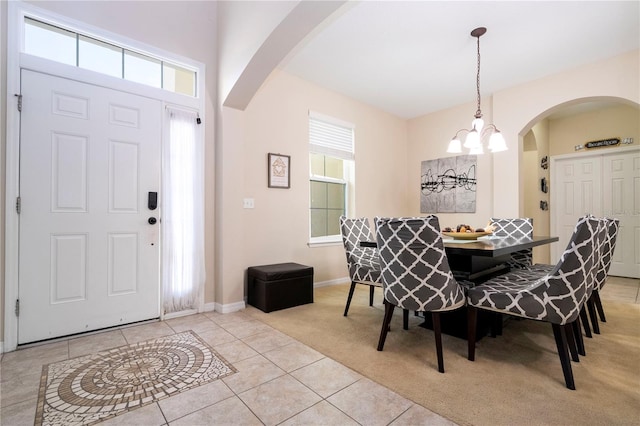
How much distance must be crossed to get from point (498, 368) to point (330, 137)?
11.0 feet

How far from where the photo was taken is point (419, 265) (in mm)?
1902

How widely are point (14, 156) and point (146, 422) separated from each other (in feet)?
6.88

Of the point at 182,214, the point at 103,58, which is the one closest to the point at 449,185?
the point at 182,214

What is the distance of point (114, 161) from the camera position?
8.57 ft

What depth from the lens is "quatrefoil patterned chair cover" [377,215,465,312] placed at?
186cm

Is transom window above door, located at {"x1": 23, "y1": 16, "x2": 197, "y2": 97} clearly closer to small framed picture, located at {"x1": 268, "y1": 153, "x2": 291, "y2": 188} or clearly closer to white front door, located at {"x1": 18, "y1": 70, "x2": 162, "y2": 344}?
white front door, located at {"x1": 18, "y1": 70, "x2": 162, "y2": 344}

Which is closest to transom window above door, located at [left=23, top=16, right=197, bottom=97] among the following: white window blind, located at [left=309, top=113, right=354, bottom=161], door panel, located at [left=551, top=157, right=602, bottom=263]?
white window blind, located at [left=309, top=113, right=354, bottom=161]

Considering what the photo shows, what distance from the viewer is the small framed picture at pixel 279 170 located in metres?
3.67

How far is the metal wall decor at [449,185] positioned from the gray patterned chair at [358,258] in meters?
2.18

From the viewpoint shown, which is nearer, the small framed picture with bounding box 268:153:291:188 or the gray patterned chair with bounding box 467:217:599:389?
the gray patterned chair with bounding box 467:217:599:389

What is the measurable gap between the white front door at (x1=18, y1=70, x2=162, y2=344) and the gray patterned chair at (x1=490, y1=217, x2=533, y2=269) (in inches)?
133

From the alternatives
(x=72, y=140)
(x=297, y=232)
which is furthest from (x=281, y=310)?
(x=72, y=140)

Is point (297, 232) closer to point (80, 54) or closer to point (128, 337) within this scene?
point (128, 337)

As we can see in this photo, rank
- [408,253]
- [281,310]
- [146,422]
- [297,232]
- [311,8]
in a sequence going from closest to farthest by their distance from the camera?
[146,422] → [408,253] → [311,8] → [281,310] → [297,232]
